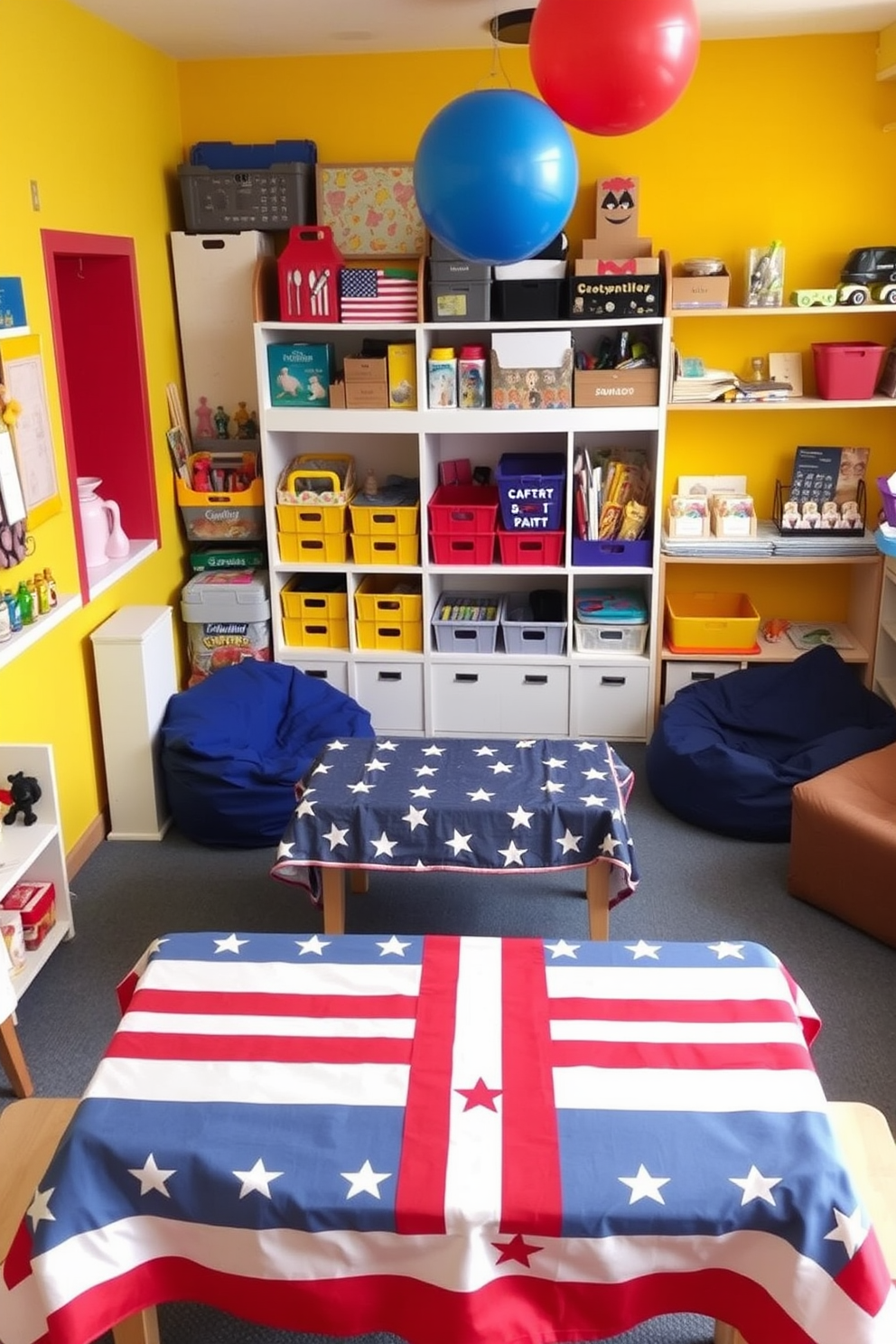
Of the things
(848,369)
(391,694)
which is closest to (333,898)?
(391,694)

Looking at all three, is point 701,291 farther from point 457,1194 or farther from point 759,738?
point 457,1194

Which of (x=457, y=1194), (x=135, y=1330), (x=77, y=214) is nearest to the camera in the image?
(x=457, y=1194)

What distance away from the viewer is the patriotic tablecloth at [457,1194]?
1731 millimetres

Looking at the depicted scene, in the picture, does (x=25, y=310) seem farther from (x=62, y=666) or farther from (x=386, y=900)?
(x=386, y=900)

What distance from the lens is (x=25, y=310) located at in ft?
10.9

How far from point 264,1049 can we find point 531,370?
9.58 ft

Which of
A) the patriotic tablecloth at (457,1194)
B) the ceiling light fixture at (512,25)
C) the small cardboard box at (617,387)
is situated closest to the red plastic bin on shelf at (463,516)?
the small cardboard box at (617,387)

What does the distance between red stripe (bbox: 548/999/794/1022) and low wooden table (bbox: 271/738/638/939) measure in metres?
0.78

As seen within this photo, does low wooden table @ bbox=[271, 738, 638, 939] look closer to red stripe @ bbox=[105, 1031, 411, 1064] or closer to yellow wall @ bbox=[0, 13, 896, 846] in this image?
red stripe @ bbox=[105, 1031, 411, 1064]

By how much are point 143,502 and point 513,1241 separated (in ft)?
10.5

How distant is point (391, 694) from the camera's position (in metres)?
4.72

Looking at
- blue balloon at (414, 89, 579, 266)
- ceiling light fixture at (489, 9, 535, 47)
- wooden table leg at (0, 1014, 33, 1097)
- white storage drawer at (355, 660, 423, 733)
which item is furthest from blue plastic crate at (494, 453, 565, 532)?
wooden table leg at (0, 1014, 33, 1097)

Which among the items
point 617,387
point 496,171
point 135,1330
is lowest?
point 135,1330

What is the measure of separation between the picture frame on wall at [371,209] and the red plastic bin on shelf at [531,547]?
1095 millimetres
